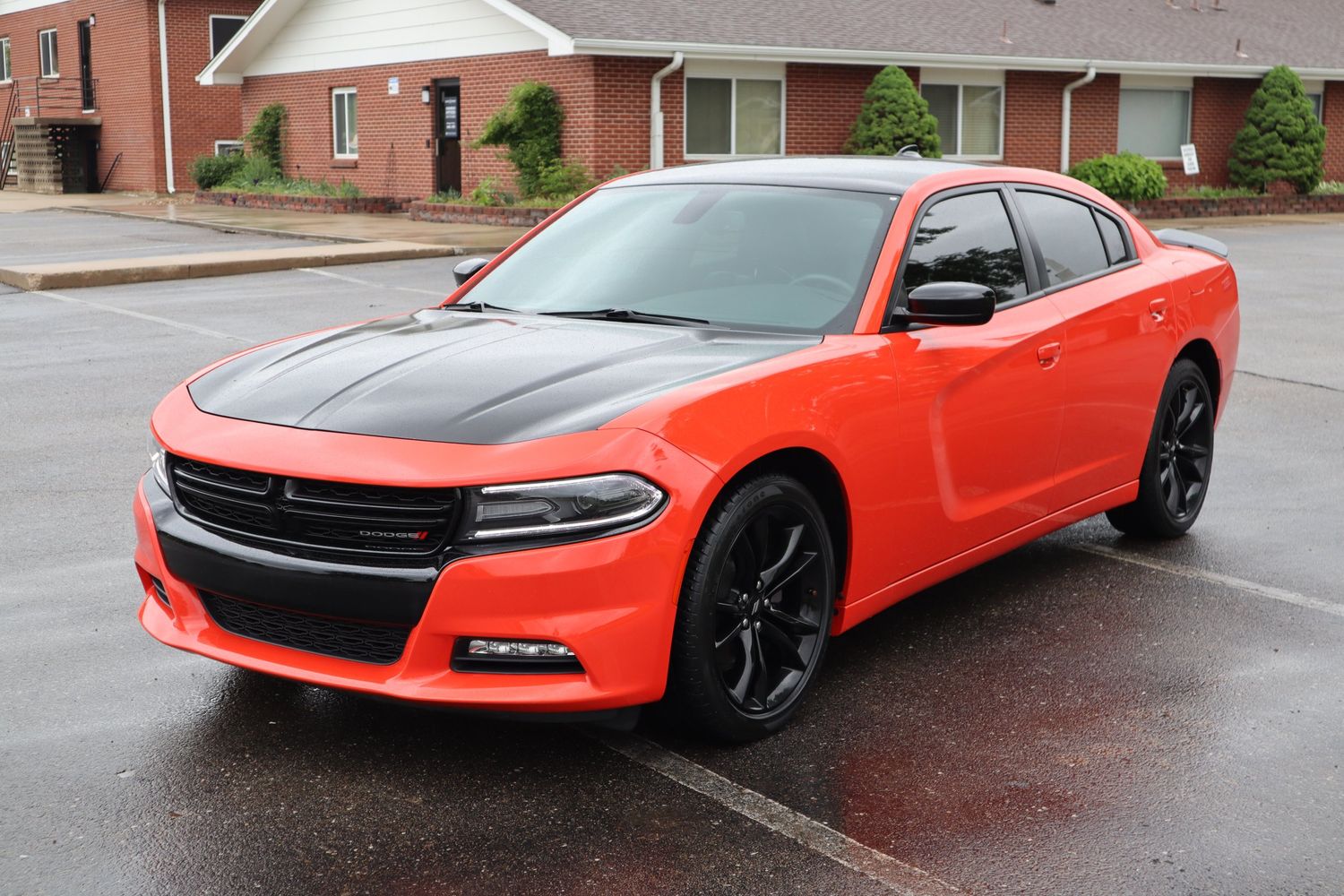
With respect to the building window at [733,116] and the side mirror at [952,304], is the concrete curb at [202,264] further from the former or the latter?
the side mirror at [952,304]

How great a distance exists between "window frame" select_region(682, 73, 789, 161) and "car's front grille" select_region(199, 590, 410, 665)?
21.6m

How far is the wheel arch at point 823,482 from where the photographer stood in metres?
4.15

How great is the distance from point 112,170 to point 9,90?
663cm

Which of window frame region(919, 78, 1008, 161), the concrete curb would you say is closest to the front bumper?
the concrete curb

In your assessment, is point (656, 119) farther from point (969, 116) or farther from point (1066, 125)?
point (1066, 125)

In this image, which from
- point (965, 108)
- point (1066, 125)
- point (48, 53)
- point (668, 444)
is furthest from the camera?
point (48, 53)

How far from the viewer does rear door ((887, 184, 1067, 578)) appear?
468 centimetres

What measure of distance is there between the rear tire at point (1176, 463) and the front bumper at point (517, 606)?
9.69 ft

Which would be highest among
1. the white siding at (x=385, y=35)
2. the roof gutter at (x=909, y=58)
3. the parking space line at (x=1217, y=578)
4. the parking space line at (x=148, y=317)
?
the white siding at (x=385, y=35)

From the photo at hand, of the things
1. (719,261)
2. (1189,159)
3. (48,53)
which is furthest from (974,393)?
(48,53)

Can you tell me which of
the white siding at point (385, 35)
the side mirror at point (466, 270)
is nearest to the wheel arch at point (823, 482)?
the side mirror at point (466, 270)

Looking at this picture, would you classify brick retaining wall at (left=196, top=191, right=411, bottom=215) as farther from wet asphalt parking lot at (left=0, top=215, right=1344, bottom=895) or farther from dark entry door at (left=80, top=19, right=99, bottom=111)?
wet asphalt parking lot at (left=0, top=215, right=1344, bottom=895)

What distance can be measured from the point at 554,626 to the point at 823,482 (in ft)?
3.55

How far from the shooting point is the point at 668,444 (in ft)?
12.4
